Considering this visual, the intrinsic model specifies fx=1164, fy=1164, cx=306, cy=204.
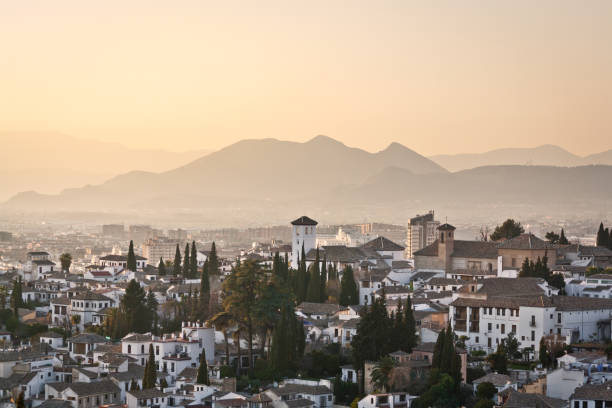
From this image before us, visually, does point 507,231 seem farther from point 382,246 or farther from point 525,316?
point 525,316

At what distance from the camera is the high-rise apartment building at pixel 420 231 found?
134 metres

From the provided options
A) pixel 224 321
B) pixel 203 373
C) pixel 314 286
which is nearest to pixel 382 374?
pixel 203 373

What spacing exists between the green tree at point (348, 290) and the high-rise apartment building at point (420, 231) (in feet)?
226

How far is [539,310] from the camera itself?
51.2 meters

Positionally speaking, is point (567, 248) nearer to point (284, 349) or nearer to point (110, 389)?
point (284, 349)

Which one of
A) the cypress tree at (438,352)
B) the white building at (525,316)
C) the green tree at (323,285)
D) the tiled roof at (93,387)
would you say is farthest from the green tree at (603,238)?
the tiled roof at (93,387)

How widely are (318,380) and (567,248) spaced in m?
22.7

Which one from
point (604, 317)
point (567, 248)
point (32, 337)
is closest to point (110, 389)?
point (32, 337)

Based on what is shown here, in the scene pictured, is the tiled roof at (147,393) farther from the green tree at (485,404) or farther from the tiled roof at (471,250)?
the tiled roof at (471,250)

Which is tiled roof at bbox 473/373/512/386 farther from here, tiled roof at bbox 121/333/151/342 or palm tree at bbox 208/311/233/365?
tiled roof at bbox 121/333/151/342

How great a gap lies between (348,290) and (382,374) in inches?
602

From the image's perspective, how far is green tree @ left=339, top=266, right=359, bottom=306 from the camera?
62812 millimetres

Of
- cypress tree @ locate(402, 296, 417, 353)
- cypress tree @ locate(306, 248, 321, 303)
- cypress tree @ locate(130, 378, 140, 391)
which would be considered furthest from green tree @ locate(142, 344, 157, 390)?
cypress tree @ locate(306, 248, 321, 303)

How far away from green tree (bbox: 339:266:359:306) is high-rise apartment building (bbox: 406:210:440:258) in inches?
2715
